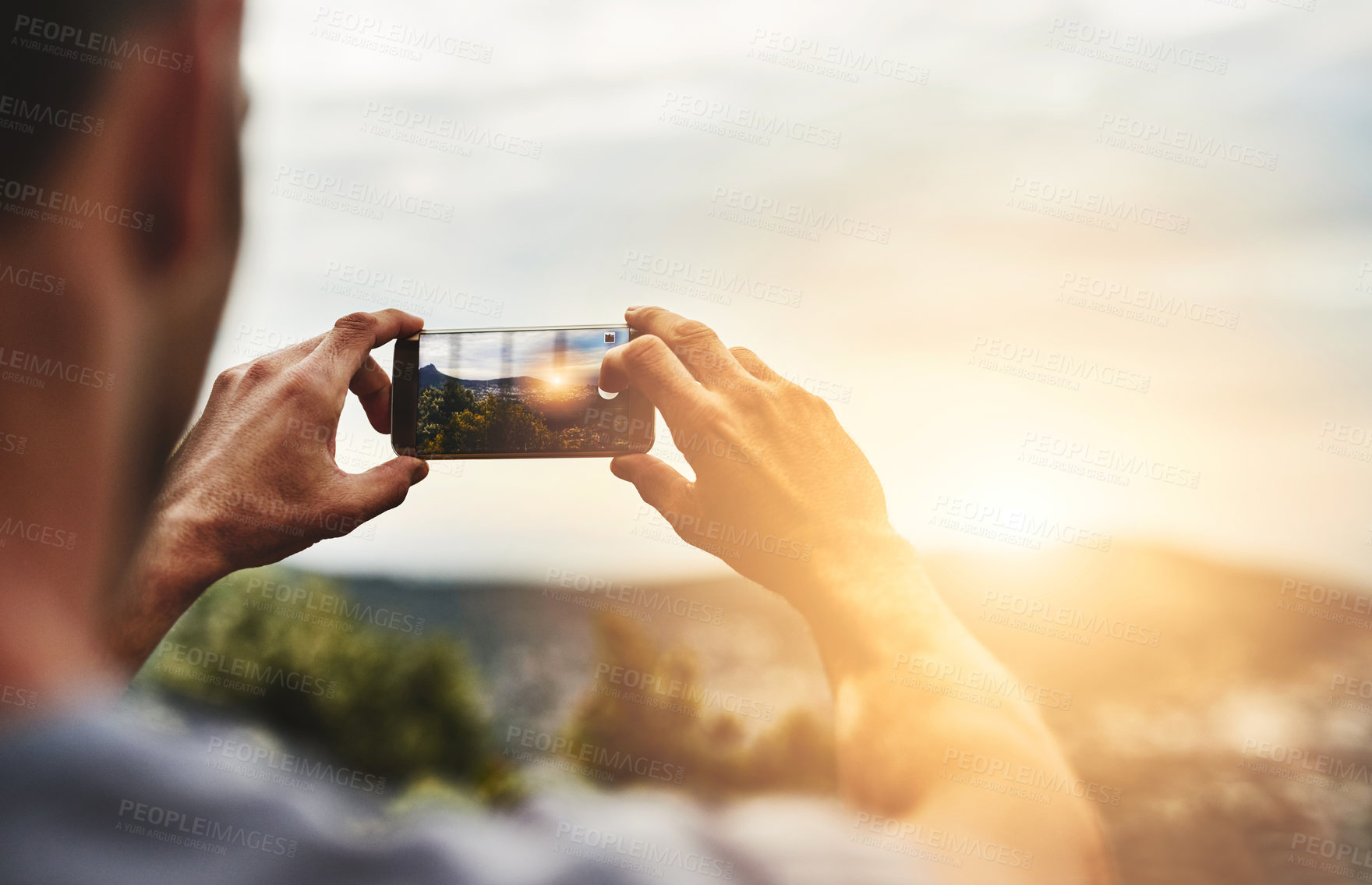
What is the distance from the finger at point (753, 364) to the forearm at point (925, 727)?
277 mm

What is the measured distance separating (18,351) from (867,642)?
1409 millimetres

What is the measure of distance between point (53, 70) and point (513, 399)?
1022 millimetres

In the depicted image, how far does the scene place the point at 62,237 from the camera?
1271mm

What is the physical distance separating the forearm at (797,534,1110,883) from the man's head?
1.14m

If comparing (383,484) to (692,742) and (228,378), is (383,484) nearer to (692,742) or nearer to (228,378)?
(228,378)

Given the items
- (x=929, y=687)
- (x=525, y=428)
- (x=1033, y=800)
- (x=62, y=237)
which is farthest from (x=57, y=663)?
(x=1033, y=800)

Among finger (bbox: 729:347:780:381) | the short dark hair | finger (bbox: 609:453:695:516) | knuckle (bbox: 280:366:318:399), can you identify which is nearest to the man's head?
the short dark hair

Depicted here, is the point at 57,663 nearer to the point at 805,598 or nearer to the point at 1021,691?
the point at 805,598

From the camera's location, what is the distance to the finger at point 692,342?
109 cm

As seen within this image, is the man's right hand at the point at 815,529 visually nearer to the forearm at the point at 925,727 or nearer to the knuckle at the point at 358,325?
the forearm at the point at 925,727

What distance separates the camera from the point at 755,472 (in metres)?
1.09

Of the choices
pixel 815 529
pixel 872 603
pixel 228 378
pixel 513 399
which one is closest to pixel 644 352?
pixel 513 399

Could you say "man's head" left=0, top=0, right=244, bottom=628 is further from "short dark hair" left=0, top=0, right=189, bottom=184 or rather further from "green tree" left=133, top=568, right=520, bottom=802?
"green tree" left=133, top=568, right=520, bottom=802

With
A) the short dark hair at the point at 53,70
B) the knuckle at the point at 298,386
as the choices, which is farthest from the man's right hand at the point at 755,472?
the short dark hair at the point at 53,70
